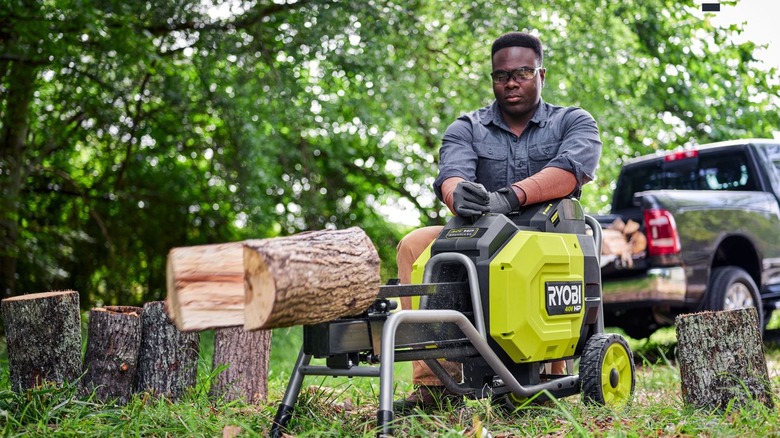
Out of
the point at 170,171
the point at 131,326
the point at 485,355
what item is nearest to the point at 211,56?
the point at 170,171

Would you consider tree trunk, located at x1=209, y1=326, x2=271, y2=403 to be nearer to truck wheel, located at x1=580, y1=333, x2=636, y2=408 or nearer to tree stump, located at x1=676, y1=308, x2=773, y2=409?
truck wheel, located at x1=580, y1=333, x2=636, y2=408

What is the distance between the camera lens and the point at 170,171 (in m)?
13.3

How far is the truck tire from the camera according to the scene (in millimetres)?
6879

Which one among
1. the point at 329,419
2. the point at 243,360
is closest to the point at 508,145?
the point at 329,419

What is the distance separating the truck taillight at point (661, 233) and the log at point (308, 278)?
3.82m

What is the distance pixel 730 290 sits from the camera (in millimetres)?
7035

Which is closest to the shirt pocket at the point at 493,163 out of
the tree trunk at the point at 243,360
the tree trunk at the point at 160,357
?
the tree trunk at the point at 243,360

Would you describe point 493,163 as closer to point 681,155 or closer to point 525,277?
point 525,277

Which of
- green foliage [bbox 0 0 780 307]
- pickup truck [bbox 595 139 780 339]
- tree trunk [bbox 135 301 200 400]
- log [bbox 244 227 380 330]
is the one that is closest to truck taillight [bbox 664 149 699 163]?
pickup truck [bbox 595 139 780 339]

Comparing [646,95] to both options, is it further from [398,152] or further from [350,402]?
[350,402]

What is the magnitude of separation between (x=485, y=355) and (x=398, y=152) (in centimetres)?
1069

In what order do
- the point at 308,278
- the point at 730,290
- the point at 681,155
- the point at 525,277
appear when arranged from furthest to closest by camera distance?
the point at 681,155 → the point at 730,290 → the point at 525,277 → the point at 308,278

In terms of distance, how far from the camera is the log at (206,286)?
10.2 feet

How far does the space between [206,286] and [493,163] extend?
179cm
